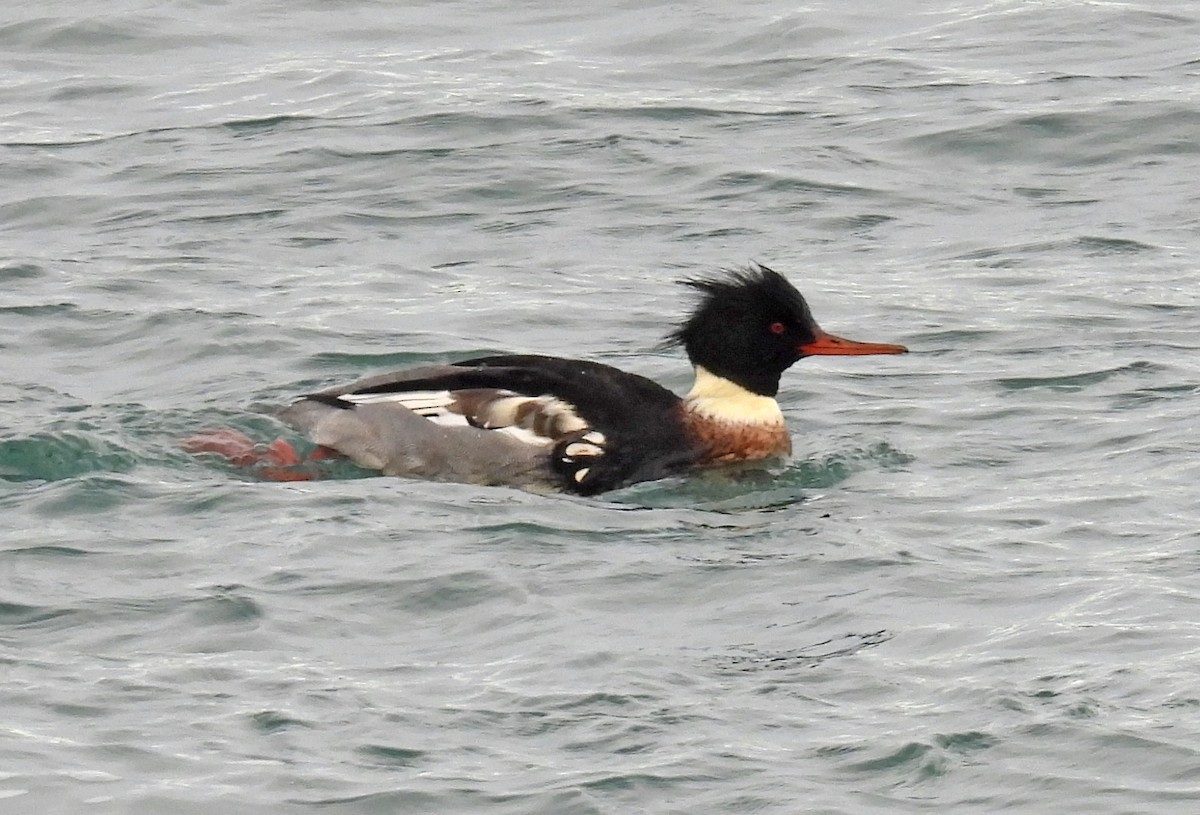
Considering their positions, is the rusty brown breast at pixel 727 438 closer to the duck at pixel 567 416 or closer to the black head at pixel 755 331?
the duck at pixel 567 416

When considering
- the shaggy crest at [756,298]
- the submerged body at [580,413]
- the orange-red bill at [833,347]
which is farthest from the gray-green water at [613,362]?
the shaggy crest at [756,298]

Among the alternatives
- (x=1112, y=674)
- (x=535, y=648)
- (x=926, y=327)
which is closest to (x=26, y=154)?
(x=926, y=327)

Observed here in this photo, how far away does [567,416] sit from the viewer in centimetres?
1148

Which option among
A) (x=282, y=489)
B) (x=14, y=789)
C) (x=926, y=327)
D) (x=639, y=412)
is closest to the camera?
(x=14, y=789)

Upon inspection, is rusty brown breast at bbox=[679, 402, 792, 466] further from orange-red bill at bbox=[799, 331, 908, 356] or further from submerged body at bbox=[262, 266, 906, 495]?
orange-red bill at bbox=[799, 331, 908, 356]

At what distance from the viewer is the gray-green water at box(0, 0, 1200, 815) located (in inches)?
302

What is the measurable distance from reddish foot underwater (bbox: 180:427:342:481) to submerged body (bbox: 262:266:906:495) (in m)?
0.22

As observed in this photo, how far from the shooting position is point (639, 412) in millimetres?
11617

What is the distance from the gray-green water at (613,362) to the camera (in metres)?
7.68

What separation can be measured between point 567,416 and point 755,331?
3.83 feet

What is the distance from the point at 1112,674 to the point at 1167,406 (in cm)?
415

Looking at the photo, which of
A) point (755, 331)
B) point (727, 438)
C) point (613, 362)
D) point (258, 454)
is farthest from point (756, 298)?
point (258, 454)

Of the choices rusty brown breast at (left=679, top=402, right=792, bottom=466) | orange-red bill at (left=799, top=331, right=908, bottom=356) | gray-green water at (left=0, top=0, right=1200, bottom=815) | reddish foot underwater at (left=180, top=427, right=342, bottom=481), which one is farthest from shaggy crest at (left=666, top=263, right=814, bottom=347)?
reddish foot underwater at (left=180, top=427, right=342, bottom=481)

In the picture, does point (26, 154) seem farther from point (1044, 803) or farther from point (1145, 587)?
point (1044, 803)
